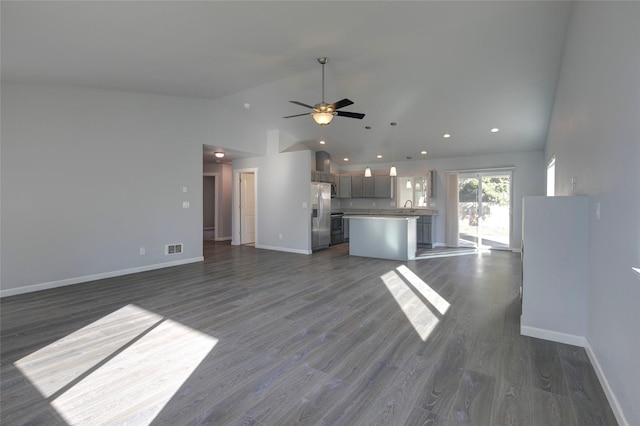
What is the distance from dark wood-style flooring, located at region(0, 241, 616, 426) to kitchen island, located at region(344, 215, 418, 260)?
82.9 inches

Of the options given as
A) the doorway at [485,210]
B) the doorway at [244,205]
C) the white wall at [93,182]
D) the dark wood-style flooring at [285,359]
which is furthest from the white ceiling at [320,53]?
the dark wood-style flooring at [285,359]

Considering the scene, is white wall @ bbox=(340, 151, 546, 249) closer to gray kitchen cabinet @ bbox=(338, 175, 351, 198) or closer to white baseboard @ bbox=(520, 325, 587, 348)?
gray kitchen cabinet @ bbox=(338, 175, 351, 198)

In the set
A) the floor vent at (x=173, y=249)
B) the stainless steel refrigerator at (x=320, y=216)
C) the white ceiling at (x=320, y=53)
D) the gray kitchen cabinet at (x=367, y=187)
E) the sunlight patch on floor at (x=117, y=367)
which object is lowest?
the sunlight patch on floor at (x=117, y=367)

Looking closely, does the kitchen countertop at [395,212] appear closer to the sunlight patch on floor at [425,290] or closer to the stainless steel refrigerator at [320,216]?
the stainless steel refrigerator at [320,216]

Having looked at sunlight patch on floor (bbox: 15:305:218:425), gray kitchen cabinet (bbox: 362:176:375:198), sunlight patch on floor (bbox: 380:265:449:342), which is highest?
gray kitchen cabinet (bbox: 362:176:375:198)

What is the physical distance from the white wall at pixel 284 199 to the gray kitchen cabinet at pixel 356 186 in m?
2.47

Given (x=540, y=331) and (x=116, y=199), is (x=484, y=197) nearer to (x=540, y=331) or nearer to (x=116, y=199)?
(x=540, y=331)

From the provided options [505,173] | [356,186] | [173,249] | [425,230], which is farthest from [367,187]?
[173,249]

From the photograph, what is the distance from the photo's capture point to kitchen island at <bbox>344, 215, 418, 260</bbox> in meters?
6.37

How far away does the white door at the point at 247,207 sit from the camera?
28.6 feet

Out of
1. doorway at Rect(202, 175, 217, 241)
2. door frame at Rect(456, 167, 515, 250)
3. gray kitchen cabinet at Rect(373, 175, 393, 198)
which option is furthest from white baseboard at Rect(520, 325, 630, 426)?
doorway at Rect(202, 175, 217, 241)

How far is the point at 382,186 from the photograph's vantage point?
365 inches


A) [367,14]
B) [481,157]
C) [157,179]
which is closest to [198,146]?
[157,179]

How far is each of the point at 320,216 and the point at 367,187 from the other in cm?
238
